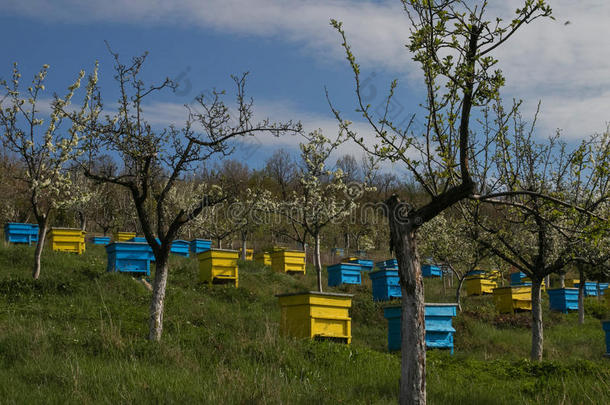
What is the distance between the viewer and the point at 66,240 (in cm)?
2150

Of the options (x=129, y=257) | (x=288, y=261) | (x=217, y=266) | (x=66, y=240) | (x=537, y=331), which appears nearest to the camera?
(x=537, y=331)

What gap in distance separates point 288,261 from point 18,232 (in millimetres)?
12121

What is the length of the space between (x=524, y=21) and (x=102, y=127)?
754 cm

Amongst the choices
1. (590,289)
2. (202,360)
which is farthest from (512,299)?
(202,360)

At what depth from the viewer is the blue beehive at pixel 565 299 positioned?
24.1m

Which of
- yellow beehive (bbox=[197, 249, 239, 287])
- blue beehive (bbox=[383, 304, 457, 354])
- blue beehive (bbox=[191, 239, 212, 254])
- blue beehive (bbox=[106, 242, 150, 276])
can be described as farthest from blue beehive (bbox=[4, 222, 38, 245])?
blue beehive (bbox=[383, 304, 457, 354])

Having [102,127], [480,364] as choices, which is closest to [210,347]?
[102,127]

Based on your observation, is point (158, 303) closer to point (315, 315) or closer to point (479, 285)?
point (315, 315)

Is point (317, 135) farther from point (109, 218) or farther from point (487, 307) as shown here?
point (109, 218)

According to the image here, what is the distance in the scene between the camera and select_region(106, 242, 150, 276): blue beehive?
1706 centimetres

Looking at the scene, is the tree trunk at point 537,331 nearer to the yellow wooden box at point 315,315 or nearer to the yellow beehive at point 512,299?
the yellow wooden box at point 315,315

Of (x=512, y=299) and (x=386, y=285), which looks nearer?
(x=386, y=285)

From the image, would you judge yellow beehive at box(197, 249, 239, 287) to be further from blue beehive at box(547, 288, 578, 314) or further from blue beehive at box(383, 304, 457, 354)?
blue beehive at box(547, 288, 578, 314)

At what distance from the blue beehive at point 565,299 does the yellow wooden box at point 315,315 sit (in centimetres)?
1630
